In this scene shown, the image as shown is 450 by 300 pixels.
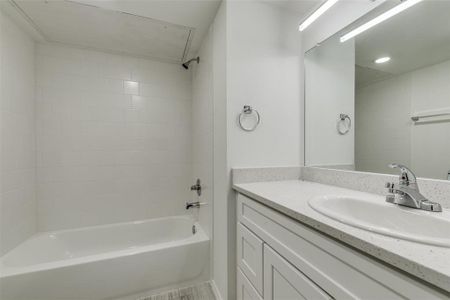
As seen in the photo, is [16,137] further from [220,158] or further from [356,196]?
[356,196]

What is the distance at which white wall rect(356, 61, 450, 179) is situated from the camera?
0.82 metres

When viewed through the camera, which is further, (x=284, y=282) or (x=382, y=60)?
(x=382, y=60)

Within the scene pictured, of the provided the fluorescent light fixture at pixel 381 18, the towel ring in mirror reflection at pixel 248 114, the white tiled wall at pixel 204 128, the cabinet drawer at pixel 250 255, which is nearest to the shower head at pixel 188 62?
the white tiled wall at pixel 204 128

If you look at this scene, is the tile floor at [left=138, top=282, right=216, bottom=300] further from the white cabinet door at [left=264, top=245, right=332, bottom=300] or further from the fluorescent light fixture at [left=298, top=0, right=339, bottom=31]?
the fluorescent light fixture at [left=298, top=0, right=339, bottom=31]

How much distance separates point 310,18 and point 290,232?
1.26 m

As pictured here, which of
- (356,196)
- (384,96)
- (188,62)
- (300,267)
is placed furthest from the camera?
(188,62)

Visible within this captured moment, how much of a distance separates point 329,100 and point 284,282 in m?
1.16

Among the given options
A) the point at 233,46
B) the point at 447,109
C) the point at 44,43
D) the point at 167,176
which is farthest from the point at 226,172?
the point at 44,43

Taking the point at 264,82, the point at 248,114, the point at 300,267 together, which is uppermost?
the point at 264,82

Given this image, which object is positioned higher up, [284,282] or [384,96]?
[384,96]

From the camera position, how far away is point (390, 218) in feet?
2.54

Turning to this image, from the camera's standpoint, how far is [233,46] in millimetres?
1263

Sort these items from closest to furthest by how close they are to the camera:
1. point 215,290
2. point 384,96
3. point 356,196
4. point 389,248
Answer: point 389,248 → point 356,196 → point 384,96 → point 215,290

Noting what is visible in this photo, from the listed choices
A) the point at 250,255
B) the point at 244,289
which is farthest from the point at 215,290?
the point at 250,255
